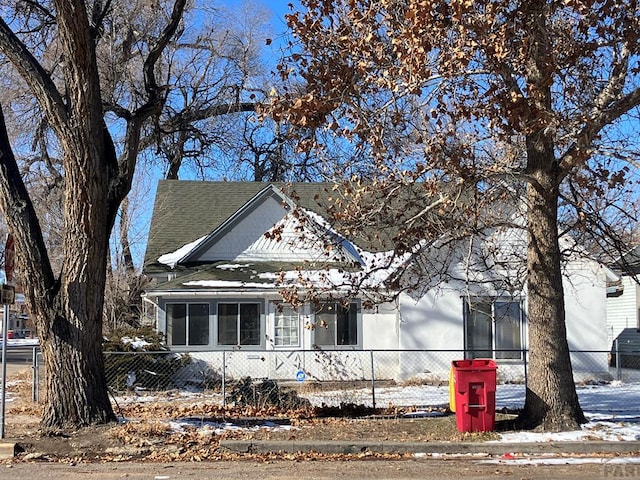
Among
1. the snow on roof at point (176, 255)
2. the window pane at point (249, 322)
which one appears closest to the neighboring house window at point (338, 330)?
the window pane at point (249, 322)

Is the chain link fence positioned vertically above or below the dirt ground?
above

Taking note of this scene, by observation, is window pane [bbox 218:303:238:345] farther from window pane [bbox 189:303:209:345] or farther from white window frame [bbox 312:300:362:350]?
white window frame [bbox 312:300:362:350]

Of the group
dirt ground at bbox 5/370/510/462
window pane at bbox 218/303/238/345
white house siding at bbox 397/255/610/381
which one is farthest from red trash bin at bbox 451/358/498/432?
window pane at bbox 218/303/238/345

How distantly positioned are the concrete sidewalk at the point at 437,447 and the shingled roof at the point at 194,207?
11.1 meters

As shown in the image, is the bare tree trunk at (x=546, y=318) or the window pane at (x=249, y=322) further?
the window pane at (x=249, y=322)

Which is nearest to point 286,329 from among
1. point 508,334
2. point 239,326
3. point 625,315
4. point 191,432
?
point 239,326

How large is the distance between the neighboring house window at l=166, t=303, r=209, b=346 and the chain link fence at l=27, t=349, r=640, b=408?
0.77 metres

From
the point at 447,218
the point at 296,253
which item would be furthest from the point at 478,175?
the point at 296,253

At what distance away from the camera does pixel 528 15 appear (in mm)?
10117

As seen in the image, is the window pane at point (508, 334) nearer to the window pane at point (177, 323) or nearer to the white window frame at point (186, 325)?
the white window frame at point (186, 325)

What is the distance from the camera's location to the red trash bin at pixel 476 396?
1165 cm

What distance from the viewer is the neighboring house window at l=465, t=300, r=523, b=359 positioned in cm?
1975

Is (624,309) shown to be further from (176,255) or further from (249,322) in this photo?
(176,255)

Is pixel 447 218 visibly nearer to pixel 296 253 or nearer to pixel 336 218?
pixel 336 218
